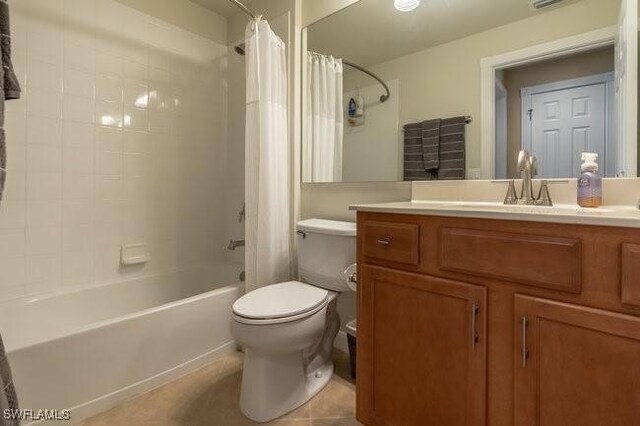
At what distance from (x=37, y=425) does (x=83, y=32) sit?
6.45ft

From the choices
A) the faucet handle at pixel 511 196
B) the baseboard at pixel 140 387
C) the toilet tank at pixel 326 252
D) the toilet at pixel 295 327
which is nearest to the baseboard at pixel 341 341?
the toilet at pixel 295 327

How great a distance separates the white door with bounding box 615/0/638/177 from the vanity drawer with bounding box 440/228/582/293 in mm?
590

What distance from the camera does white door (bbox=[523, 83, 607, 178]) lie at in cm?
117

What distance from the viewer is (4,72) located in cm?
100

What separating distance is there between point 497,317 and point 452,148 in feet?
2.78

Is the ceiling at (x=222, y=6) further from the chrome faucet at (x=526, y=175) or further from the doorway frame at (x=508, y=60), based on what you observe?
the chrome faucet at (x=526, y=175)

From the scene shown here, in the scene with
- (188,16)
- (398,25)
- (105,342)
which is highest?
(188,16)

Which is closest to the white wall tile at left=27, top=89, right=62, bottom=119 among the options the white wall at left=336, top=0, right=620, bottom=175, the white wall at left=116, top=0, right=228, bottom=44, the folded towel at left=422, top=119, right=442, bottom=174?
the white wall at left=116, top=0, right=228, bottom=44

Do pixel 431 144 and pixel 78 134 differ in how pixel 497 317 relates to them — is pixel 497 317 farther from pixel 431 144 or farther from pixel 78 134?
pixel 78 134

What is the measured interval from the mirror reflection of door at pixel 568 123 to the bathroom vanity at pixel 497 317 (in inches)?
12.8

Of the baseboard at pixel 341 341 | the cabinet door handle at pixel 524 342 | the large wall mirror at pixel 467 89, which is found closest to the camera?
the cabinet door handle at pixel 524 342

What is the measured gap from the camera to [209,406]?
144cm

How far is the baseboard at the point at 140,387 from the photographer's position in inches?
52.2

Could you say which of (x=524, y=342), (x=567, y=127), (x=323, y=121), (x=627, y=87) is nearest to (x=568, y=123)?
(x=567, y=127)
